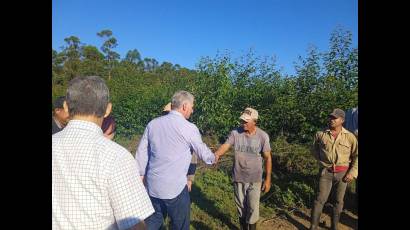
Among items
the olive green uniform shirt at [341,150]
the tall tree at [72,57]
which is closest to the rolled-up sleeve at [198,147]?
the olive green uniform shirt at [341,150]

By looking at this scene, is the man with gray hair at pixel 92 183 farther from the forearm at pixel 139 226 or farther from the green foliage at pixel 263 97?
the green foliage at pixel 263 97

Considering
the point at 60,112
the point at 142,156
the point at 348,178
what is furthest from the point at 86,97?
the point at 348,178

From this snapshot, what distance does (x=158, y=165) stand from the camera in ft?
11.2

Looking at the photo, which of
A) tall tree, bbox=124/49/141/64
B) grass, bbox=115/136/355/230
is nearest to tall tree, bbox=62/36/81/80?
tall tree, bbox=124/49/141/64

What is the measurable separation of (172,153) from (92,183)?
1.83 metres

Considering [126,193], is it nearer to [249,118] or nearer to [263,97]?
[249,118]

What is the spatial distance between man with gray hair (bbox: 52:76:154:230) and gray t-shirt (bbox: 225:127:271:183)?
9.78 feet

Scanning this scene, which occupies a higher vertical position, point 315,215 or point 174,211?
point 174,211

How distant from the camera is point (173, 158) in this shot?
336 centimetres

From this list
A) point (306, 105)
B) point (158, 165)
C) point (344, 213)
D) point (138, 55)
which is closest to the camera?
point (158, 165)
